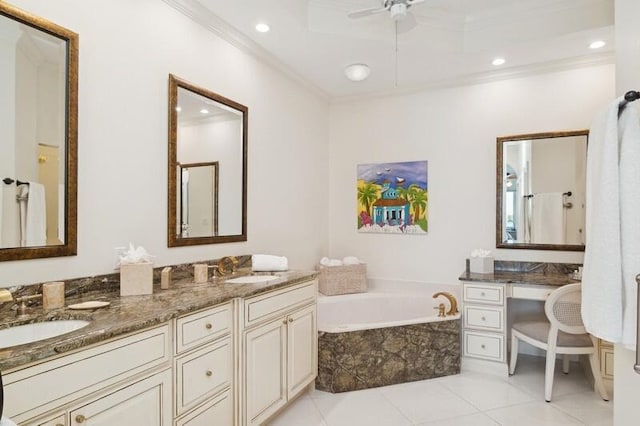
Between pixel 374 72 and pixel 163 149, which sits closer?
pixel 163 149

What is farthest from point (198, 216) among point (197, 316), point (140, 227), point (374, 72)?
point (374, 72)

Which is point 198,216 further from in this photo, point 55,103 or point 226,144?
point 55,103

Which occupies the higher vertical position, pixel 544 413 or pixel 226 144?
pixel 226 144

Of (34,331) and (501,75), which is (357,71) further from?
(34,331)

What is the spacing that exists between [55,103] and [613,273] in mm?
2354

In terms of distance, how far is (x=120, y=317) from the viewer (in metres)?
1.46

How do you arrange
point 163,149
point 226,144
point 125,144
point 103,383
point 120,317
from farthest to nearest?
point 226,144, point 163,149, point 125,144, point 120,317, point 103,383

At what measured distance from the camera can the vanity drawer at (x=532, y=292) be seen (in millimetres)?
2973

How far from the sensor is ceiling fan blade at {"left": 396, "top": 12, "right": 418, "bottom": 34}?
276 cm

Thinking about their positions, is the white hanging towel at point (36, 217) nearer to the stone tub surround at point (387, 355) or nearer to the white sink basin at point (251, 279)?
the white sink basin at point (251, 279)

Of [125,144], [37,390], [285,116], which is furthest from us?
[285,116]

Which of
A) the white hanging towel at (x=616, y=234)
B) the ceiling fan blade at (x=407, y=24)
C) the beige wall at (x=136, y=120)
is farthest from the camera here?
the ceiling fan blade at (x=407, y=24)

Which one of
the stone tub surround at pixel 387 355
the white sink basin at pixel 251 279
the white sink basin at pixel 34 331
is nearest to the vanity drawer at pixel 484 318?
the stone tub surround at pixel 387 355

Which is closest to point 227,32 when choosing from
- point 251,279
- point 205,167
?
point 205,167
